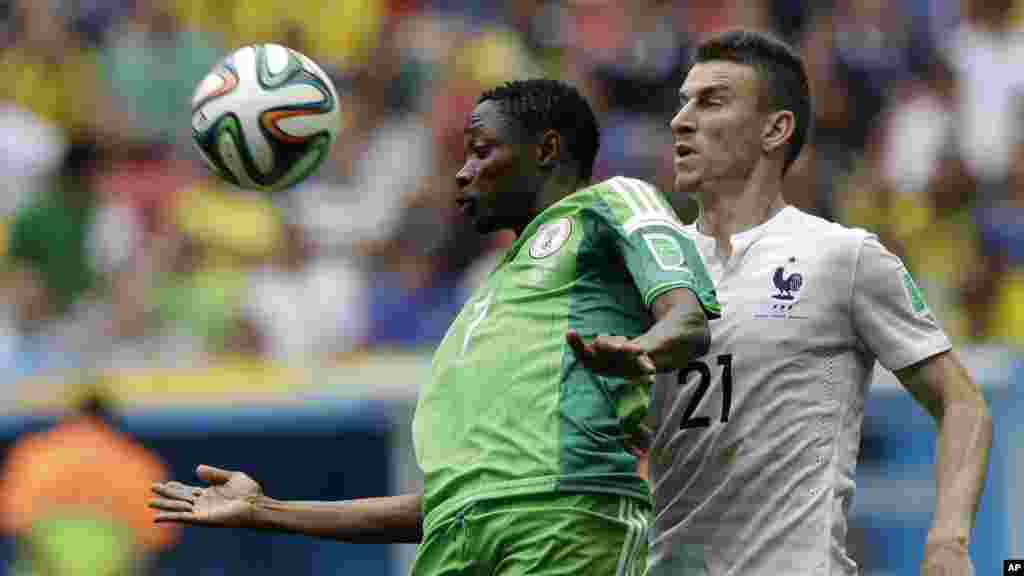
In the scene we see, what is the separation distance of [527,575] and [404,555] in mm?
6539

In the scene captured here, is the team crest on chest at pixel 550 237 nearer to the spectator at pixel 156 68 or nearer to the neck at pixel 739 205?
the neck at pixel 739 205

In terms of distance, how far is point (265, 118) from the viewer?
6176 millimetres

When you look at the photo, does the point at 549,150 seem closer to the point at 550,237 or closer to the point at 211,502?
the point at 550,237

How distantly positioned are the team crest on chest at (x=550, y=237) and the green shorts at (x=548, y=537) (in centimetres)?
67

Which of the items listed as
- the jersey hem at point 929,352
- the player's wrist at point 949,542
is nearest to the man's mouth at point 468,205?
the jersey hem at point 929,352

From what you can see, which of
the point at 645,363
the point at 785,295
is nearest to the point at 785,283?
the point at 785,295

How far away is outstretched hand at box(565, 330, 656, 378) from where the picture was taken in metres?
4.32

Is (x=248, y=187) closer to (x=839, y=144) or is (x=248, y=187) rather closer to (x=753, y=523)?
(x=753, y=523)

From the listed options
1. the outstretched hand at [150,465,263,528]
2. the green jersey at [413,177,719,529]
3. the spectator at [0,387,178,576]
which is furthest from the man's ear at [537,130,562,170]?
the spectator at [0,387,178,576]

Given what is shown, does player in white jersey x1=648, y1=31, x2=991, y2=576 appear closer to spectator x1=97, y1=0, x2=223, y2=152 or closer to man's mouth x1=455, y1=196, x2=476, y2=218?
man's mouth x1=455, y1=196, x2=476, y2=218

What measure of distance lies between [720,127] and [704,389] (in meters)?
0.76

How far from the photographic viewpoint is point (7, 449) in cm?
1127

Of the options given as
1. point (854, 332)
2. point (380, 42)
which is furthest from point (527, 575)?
point (380, 42)

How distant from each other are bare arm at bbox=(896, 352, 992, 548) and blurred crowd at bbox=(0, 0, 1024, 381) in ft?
20.4
